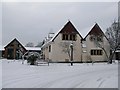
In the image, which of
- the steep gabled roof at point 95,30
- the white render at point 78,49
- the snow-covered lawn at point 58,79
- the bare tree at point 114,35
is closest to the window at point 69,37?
the white render at point 78,49

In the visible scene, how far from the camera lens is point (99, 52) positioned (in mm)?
58375

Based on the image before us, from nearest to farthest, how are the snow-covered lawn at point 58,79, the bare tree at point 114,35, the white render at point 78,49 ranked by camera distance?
the snow-covered lawn at point 58,79
the bare tree at point 114,35
the white render at point 78,49

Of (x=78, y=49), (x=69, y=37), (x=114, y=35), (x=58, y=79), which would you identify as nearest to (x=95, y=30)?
(x=78, y=49)

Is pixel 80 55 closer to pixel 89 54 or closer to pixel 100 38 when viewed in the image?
pixel 89 54

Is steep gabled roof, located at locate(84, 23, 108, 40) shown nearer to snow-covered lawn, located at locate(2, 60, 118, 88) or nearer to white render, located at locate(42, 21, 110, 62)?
white render, located at locate(42, 21, 110, 62)

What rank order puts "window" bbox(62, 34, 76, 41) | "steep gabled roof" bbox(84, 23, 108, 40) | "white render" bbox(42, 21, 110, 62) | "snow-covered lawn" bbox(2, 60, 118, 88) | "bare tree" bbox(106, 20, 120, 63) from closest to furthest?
"snow-covered lawn" bbox(2, 60, 118, 88), "bare tree" bbox(106, 20, 120, 63), "white render" bbox(42, 21, 110, 62), "window" bbox(62, 34, 76, 41), "steep gabled roof" bbox(84, 23, 108, 40)

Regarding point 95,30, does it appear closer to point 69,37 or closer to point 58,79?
point 69,37

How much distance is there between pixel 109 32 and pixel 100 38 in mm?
6559

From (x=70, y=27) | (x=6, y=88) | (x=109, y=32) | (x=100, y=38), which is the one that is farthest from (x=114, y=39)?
(x=6, y=88)

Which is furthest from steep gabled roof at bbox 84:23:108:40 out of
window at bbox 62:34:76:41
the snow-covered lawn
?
the snow-covered lawn

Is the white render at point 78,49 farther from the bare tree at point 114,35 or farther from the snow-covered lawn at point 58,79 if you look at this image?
the snow-covered lawn at point 58,79

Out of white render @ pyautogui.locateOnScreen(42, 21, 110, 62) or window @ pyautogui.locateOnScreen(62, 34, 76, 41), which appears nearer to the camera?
white render @ pyautogui.locateOnScreen(42, 21, 110, 62)

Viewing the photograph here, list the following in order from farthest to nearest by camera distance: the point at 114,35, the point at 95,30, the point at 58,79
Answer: the point at 95,30 < the point at 114,35 < the point at 58,79

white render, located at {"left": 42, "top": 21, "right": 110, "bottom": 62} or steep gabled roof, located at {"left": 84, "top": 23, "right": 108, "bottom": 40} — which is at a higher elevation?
steep gabled roof, located at {"left": 84, "top": 23, "right": 108, "bottom": 40}
